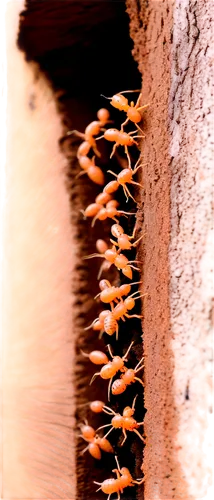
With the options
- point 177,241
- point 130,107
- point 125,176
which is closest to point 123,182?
point 125,176

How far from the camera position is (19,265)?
1.24m

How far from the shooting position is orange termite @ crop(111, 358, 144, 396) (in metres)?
0.94

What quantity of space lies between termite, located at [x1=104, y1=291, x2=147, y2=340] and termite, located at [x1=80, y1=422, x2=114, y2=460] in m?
0.17

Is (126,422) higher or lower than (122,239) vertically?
lower

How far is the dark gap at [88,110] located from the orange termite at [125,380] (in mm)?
27

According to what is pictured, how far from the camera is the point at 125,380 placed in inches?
37.2

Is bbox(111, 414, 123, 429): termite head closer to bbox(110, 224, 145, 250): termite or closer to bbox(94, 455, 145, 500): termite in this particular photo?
bbox(94, 455, 145, 500): termite

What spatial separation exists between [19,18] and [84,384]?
2.09 feet

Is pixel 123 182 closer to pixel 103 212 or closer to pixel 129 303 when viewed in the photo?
pixel 103 212

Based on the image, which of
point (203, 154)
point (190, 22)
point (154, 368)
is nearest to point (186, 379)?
point (154, 368)

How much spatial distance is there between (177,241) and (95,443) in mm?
413

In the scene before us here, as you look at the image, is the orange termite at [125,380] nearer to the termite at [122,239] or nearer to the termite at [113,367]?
the termite at [113,367]

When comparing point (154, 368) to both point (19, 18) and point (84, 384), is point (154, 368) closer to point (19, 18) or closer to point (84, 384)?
point (84, 384)

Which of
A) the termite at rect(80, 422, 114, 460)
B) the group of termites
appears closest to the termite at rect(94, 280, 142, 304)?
the group of termites
